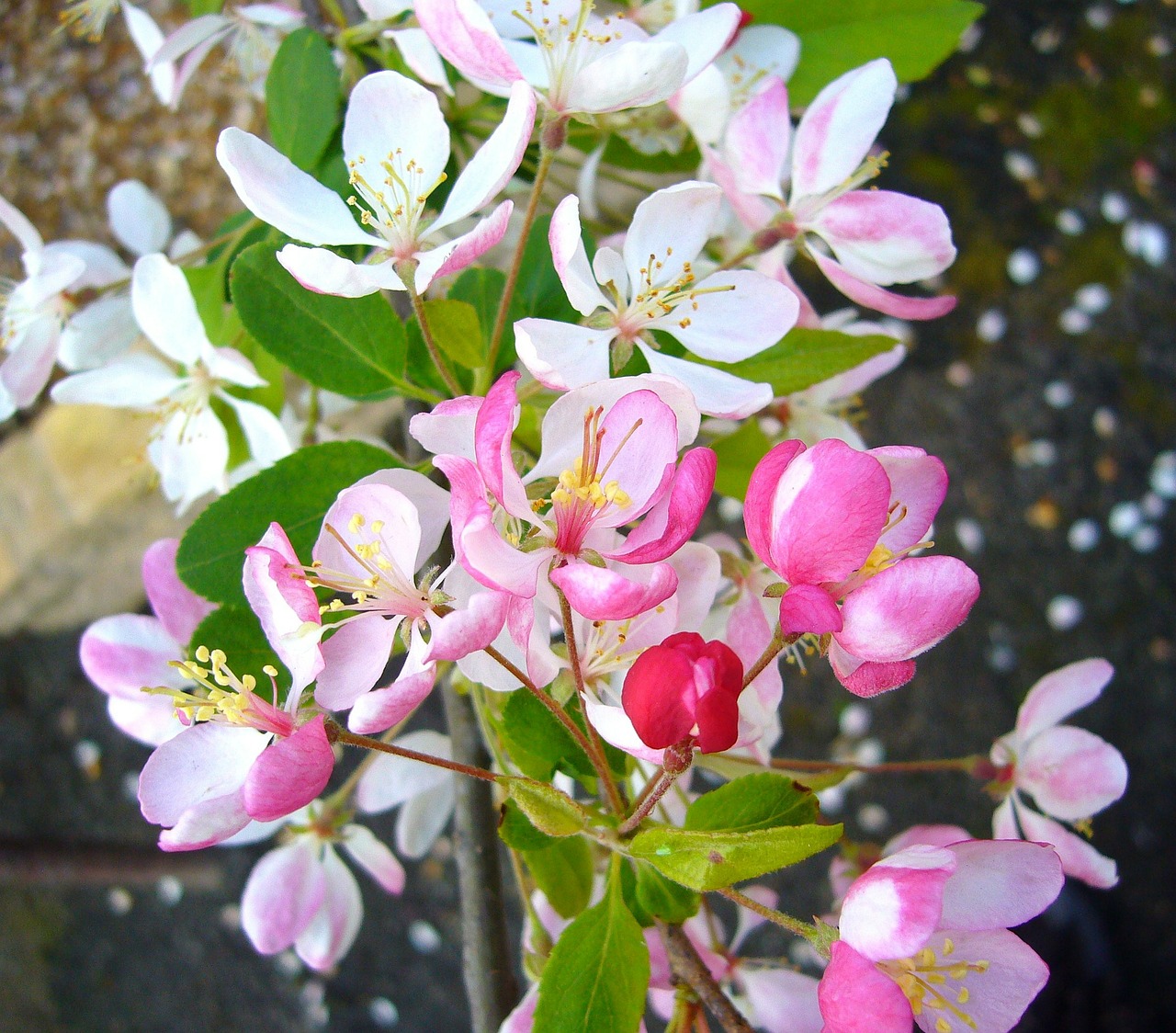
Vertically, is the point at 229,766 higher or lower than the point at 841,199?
lower

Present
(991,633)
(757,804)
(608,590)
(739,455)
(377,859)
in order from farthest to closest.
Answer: (991,633) < (377,859) < (739,455) < (757,804) < (608,590)

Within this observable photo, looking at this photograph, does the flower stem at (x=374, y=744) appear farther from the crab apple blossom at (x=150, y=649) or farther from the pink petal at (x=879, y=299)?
the pink petal at (x=879, y=299)

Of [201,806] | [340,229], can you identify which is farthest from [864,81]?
[201,806]

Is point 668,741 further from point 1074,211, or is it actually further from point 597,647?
point 1074,211

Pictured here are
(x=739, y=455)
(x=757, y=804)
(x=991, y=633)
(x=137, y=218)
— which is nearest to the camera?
(x=757, y=804)

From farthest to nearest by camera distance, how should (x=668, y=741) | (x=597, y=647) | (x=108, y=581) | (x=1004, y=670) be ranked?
(x=1004, y=670) < (x=108, y=581) < (x=597, y=647) < (x=668, y=741)

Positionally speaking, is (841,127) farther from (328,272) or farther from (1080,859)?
(1080,859)

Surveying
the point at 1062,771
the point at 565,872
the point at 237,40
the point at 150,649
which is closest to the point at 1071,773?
the point at 1062,771

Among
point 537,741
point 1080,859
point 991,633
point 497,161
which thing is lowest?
point 991,633

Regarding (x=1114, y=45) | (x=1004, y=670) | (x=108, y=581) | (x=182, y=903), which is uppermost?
(x=1114, y=45)
